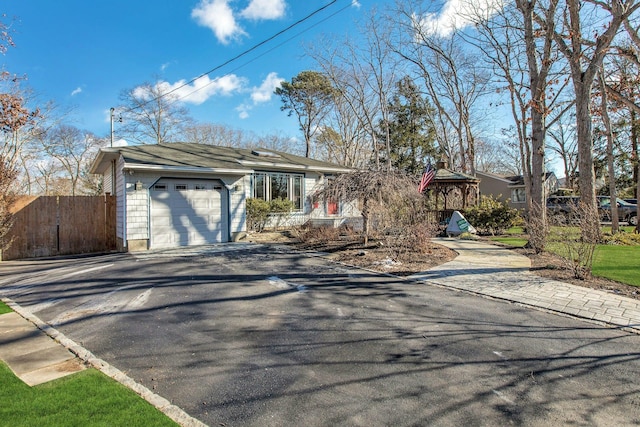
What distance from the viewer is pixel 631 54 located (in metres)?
11.9

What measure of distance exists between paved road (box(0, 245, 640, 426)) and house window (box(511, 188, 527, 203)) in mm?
33106

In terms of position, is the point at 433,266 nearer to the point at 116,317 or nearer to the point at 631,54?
the point at 116,317

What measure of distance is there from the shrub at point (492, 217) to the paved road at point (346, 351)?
9.45 metres

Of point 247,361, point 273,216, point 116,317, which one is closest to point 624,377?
point 247,361

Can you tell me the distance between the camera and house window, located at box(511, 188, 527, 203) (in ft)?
113

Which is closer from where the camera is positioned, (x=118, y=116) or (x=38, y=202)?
(x=38, y=202)

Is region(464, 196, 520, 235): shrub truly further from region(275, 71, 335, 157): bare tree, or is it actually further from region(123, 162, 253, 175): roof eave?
region(275, 71, 335, 157): bare tree

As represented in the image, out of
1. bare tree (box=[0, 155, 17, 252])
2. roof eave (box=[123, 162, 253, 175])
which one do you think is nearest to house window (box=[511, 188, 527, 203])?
roof eave (box=[123, 162, 253, 175])

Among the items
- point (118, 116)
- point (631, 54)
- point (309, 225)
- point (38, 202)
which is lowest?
point (309, 225)

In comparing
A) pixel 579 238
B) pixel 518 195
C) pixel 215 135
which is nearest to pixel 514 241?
pixel 579 238

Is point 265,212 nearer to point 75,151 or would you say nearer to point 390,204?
point 390,204

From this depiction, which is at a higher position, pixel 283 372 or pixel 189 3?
pixel 189 3

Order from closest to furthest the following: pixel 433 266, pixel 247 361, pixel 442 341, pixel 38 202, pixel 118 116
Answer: pixel 247 361
pixel 442 341
pixel 433 266
pixel 38 202
pixel 118 116

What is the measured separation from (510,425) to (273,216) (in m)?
12.5
